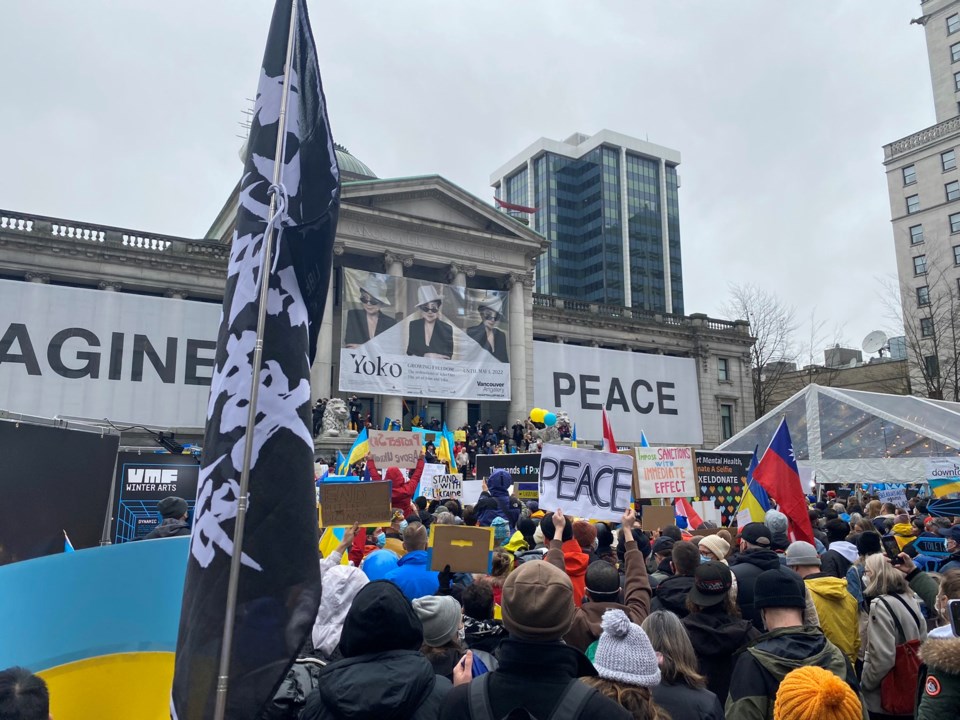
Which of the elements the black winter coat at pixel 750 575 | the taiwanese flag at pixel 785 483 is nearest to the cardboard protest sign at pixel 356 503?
the black winter coat at pixel 750 575

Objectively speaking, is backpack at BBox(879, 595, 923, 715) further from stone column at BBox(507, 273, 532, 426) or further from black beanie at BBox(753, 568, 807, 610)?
stone column at BBox(507, 273, 532, 426)

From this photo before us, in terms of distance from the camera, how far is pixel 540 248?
1622 inches

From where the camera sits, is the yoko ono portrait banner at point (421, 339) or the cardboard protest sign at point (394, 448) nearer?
the cardboard protest sign at point (394, 448)

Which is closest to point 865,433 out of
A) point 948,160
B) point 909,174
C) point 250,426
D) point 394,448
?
point 394,448

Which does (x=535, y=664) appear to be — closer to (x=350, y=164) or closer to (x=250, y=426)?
(x=250, y=426)

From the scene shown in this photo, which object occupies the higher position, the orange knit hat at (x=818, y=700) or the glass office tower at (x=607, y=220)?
the glass office tower at (x=607, y=220)

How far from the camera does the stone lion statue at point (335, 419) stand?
97.7 feet

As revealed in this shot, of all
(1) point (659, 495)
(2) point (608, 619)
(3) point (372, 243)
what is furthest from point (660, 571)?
(3) point (372, 243)

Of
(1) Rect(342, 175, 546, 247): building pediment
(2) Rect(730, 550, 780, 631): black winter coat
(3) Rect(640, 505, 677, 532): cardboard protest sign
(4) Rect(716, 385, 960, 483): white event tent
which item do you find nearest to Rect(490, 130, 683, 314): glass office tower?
(1) Rect(342, 175, 546, 247): building pediment

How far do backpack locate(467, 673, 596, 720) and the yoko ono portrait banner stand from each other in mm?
29816

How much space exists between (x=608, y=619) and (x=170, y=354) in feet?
103

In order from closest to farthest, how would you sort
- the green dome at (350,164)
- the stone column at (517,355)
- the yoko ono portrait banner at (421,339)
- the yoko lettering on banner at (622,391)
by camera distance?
the yoko ono portrait banner at (421,339) < the stone column at (517,355) < the yoko lettering on banner at (622,391) < the green dome at (350,164)

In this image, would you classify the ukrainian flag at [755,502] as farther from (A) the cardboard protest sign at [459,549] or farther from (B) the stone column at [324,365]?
(B) the stone column at [324,365]

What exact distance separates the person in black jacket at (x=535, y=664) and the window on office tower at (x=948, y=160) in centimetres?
6969
